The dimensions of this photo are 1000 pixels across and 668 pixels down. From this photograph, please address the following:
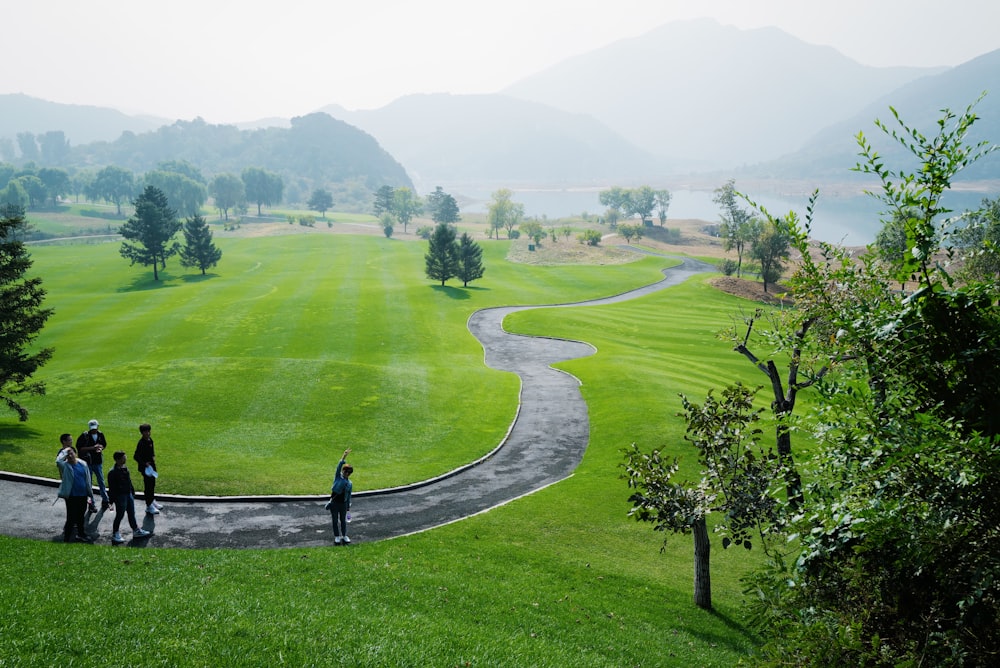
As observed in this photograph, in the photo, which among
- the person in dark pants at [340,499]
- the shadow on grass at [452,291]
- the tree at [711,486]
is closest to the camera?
the tree at [711,486]

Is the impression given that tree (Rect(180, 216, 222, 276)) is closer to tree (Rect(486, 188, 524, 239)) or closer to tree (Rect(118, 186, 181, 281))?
tree (Rect(118, 186, 181, 281))

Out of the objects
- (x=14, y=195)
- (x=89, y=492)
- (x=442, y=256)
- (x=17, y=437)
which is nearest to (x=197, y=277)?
(x=442, y=256)

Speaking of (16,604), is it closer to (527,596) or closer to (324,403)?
(527,596)

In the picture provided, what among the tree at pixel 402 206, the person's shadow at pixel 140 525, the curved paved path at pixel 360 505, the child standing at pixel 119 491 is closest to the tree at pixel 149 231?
the curved paved path at pixel 360 505

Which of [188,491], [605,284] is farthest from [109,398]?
[605,284]

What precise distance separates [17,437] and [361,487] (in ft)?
48.7

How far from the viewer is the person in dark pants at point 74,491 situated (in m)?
15.9

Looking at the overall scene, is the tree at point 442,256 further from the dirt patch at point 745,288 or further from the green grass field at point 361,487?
the dirt patch at point 745,288

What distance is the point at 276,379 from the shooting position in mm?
34875

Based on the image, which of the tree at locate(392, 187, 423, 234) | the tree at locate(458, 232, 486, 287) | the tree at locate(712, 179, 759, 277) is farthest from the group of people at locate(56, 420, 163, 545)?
the tree at locate(392, 187, 423, 234)

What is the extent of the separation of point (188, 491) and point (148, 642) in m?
11.2

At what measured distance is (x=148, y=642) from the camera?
34.1 feet

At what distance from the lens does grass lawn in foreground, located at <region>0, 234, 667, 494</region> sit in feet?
81.2

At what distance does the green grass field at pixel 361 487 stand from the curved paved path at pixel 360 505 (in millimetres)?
1006
